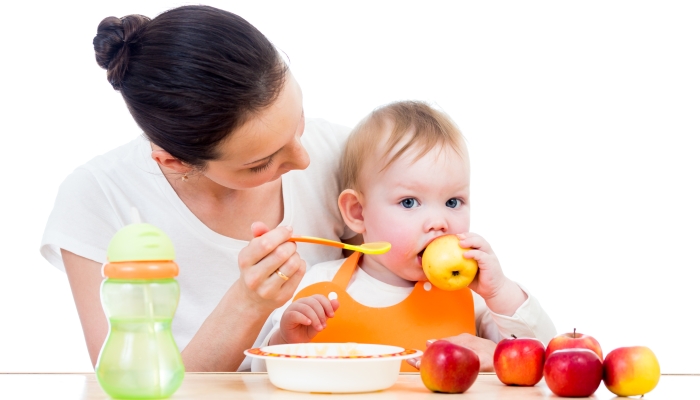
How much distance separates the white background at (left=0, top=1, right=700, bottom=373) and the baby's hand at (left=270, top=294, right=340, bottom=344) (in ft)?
5.65

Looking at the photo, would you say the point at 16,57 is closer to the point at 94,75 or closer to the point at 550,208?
the point at 94,75

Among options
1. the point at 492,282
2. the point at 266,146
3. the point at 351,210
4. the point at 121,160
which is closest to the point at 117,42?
the point at 266,146

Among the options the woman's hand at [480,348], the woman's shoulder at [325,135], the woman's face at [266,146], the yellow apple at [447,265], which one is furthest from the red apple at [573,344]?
the woman's shoulder at [325,135]

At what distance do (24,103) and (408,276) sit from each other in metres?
1.96

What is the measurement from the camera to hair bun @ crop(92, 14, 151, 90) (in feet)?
4.88

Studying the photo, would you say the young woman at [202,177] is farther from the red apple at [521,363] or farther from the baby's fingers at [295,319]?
the red apple at [521,363]

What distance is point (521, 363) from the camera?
116 centimetres

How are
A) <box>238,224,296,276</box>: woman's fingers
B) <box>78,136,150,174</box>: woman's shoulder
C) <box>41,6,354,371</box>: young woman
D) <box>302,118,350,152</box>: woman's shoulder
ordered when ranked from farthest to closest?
<box>302,118,350,152</box>: woman's shoulder
<box>78,136,150,174</box>: woman's shoulder
<box>41,6,354,371</box>: young woman
<box>238,224,296,276</box>: woman's fingers

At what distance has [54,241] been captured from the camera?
1748 millimetres

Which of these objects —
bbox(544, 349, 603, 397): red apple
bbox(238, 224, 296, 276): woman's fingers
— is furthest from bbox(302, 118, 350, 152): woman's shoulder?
bbox(544, 349, 603, 397): red apple

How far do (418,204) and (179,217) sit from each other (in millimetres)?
581

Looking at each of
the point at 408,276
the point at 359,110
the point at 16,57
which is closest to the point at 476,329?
the point at 408,276

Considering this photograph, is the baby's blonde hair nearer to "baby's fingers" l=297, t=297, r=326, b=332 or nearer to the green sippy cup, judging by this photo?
"baby's fingers" l=297, t=297, r=326, b=332

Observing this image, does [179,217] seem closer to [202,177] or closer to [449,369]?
[202,177]
